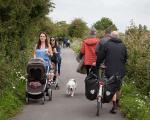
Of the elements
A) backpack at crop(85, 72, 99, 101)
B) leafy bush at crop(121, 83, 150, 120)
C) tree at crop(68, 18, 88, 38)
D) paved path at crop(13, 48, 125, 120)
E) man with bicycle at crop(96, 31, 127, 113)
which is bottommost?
paved path at crop(13, 48, 125, 120)

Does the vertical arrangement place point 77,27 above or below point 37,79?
above

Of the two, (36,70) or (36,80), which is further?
(36,80)

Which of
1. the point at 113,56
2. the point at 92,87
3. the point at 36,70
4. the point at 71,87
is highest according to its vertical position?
the point at 113,56

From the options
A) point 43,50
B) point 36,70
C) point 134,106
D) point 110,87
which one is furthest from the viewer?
point 43,50

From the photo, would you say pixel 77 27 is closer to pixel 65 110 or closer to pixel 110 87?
pixel 65 110

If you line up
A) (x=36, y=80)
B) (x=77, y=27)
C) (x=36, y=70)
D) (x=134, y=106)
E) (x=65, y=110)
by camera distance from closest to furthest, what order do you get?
(x=134, y=106) → (x=65, y=110) → (x=36, y=70) → (x=36, y=80) → (x=77, y=27)

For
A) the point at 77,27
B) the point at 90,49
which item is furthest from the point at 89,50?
the point at 77,27

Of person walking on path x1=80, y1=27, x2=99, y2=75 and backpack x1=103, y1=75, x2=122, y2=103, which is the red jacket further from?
backpack x1=103, y1=75, x2=122, y2=103

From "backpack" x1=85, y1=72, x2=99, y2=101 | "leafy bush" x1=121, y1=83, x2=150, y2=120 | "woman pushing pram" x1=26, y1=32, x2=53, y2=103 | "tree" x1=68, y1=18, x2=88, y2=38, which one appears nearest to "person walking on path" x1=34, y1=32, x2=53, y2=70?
"woman pushing pram" x1=26, y1=32, x2=53, y2=103

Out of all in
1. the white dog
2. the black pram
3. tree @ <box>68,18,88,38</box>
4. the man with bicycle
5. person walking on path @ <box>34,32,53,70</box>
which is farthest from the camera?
tree @ <box>68,18,88,38</box>

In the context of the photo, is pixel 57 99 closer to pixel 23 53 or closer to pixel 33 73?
pixel 33 73

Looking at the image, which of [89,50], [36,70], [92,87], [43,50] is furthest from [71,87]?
[92,87]

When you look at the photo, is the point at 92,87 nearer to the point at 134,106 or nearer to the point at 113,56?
the point at 113,56

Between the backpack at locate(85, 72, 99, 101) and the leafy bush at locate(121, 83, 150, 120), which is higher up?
the backpack at locate(85, 72, 99, 101)
